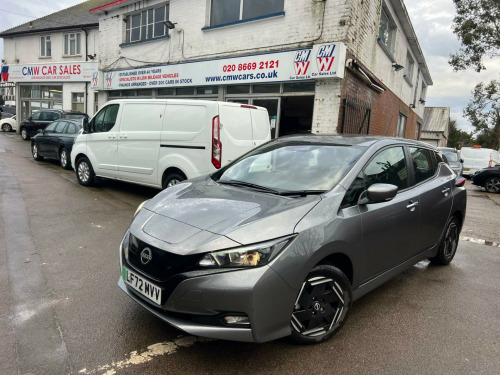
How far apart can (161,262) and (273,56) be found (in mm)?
8910

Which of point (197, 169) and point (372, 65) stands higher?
point (372, 65)

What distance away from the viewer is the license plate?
246cm

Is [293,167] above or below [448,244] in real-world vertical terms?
above

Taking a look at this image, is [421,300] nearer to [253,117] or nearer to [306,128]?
[253,117]

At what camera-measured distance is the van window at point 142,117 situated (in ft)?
23.0

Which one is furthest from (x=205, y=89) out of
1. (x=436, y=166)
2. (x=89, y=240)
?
(x=436, y=166)

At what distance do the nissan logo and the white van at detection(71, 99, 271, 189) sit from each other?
379cm

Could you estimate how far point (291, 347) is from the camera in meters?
2.70

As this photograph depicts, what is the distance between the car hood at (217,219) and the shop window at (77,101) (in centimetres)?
2022

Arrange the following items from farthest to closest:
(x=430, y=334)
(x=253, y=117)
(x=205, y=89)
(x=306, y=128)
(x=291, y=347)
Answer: (x=205, y=89)
(x=306, y=128)
(x=253, y=117)
(x=430, y=334)
(x=291, y=347)

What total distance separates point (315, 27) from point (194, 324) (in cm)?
912

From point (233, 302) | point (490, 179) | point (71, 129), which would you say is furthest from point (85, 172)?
point (490, 179)

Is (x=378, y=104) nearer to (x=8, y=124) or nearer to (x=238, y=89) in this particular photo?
(x=238, y=89)

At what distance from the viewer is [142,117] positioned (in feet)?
23.8
